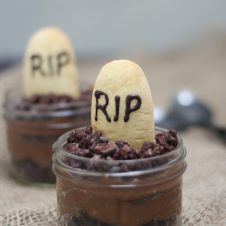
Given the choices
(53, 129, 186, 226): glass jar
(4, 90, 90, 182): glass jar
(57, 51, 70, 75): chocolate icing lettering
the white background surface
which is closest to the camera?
(53, 129, 186, 226): glass jar

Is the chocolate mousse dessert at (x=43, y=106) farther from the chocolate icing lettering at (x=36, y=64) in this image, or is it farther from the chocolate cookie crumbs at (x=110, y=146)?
the chocolate cookie crumbs at (x=110, y=146)

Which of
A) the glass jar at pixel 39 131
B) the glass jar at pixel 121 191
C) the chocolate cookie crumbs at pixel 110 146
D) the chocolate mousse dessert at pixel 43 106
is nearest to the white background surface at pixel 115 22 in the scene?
the chocolate mousse dessert at pixel 43 106

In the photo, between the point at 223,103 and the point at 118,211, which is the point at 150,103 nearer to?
the point at 118,211

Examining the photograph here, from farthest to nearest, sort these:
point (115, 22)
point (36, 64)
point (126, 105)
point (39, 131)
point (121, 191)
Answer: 1. point (115, 22)
2. point (36, 64)
3. point (39, 131)
4. point (126, 105)
5. point (121, 191)

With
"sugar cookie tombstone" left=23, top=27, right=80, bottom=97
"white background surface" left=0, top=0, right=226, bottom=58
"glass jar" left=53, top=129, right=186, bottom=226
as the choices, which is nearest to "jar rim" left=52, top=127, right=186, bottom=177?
"glass jar" left=53, top=129, right=186, bottom=226

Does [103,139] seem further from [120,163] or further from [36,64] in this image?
[36,64]

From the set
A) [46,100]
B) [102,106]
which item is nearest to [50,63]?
[46,100]

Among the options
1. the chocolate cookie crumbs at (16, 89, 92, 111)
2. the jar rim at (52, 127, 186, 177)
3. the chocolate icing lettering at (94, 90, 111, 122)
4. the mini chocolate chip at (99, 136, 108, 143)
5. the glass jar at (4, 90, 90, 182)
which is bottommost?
the glass jar at (4, 90, 90, 182)

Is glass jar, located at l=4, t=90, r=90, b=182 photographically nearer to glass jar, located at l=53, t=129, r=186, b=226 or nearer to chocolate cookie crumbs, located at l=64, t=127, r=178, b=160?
chocolate cookie crumbs, located at l=64, t=127, r=178, b=160
